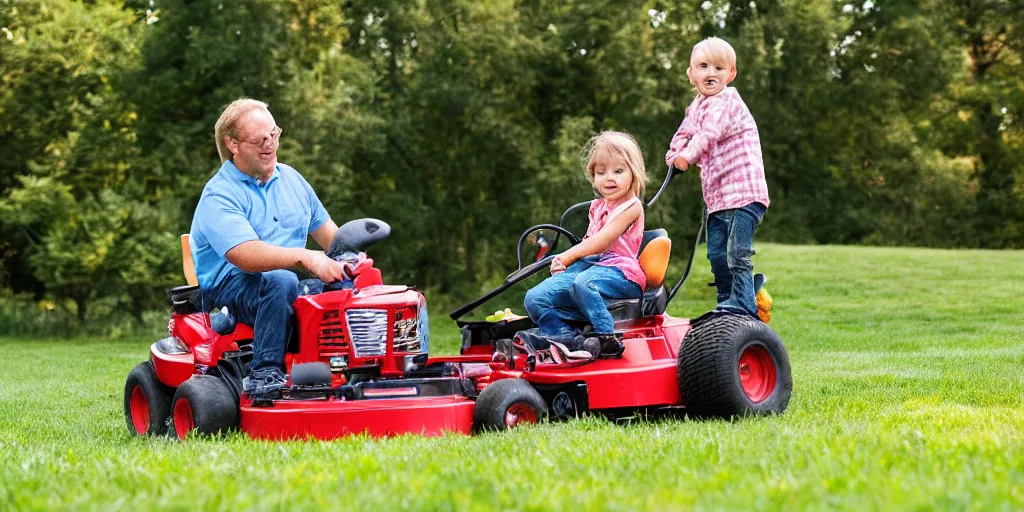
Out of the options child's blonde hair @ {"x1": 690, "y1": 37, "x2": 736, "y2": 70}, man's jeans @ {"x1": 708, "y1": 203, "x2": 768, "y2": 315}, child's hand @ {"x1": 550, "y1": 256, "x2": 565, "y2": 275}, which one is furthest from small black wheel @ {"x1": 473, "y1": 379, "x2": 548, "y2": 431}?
child's blonde hair @ {"x1": 690, "y1": 37, "x2": 736, "y2": 70}

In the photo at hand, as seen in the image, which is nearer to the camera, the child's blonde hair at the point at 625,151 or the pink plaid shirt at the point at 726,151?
the pink plaid shirt at the point at 726,151

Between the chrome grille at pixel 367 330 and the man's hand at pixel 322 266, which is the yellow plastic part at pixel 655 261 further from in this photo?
the man's hand at pixel 322 266

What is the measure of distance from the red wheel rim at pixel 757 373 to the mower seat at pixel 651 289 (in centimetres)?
56

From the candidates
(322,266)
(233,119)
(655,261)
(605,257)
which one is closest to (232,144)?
(233,119)

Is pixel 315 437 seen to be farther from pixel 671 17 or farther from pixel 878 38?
pixel 878 38

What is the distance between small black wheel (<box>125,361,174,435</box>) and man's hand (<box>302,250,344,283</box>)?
4.91 ft

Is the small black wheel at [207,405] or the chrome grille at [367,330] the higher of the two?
the chrome grille at [367,330]

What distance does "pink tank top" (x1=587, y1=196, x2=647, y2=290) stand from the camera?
274 inches

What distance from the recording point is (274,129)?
21.8 ft

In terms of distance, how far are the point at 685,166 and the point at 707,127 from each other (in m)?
0.26

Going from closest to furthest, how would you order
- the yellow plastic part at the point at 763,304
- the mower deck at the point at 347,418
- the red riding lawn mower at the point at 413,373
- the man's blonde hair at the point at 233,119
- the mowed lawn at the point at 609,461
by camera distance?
1. the mowed lawn at the point at 609,461
2. the mower deck at the point at 347,418
3. the red riding lawn mower at the point at 413,373
4. the man's blonde hair at the point at 233,119
5. the yellow plastic part at the point at 763,304

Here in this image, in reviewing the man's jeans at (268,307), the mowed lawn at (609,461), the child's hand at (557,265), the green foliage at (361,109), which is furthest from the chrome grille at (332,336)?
the green foliage at (361,109)

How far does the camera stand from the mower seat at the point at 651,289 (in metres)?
6.92

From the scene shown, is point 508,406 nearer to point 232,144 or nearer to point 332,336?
point 332,336
